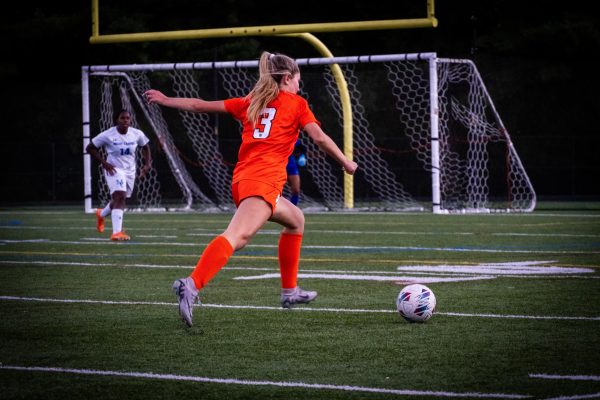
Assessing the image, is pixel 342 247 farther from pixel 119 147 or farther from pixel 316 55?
pixel 316 55

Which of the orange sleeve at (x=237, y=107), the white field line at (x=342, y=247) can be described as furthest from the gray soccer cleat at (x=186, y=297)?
the white field line at (x=342, y=247)

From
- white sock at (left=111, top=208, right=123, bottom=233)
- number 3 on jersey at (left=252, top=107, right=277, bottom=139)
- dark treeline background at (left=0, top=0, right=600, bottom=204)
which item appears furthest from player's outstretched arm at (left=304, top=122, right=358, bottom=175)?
dark treeline background at (left=0, top=0, right=600, bottom=204)

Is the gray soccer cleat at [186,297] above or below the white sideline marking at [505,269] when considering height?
above

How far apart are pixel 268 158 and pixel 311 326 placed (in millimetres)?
1188

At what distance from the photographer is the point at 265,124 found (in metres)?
8.34

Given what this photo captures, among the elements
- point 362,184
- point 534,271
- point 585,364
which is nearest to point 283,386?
point 585,364

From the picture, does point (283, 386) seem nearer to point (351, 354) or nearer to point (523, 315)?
point (351, 354)

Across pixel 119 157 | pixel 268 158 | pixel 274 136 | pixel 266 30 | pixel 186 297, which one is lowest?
pixel 186 297

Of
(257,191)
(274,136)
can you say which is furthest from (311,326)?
(274,136)

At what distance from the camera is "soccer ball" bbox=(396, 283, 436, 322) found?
7.94 metres

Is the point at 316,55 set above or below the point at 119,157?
above

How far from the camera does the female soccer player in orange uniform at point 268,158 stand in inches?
316

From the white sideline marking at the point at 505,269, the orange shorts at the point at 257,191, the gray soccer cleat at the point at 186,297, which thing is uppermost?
the orange shorts at the point at 257,191

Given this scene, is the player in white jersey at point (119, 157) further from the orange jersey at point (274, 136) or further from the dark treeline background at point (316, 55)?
the dark treeline background at point (316, 55)
